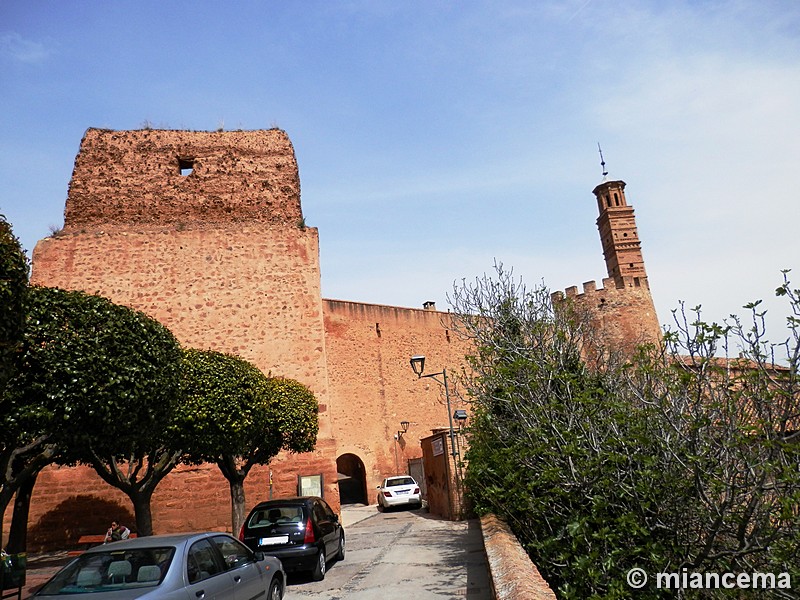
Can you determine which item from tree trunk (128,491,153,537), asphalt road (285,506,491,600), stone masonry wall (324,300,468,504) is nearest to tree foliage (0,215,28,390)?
asphalt road (285,506,491,600)

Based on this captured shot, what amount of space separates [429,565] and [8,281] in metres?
6.48

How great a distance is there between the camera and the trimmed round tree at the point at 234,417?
33.7ft

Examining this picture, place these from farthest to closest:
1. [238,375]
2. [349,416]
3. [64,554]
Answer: [349,416]
[64,554]
[238,375]

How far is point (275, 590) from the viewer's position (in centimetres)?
609

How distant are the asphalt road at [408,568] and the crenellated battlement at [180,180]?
31.3 feet

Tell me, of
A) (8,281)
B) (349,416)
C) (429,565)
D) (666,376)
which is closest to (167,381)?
(8,281)

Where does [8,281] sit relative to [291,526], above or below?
above

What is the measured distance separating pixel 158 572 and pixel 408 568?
16.0 feet

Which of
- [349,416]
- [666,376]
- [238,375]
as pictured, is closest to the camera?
[666,376]

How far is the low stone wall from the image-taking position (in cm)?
420

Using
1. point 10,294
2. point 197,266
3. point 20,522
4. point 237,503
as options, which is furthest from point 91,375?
point 197,266

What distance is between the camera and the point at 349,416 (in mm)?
24328

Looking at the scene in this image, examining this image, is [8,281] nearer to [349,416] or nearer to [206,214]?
[206,214]

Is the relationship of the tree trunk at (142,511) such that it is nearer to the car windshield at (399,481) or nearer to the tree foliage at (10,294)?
the tree foliage at (10,294)
